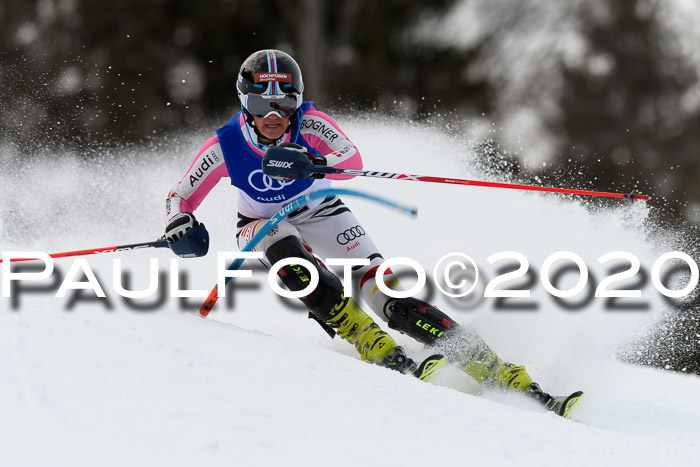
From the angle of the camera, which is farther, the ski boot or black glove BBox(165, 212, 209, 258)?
black glove BBox(165, 212, 209, 258)

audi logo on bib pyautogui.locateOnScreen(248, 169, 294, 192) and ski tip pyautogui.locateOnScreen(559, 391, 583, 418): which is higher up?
audi logo on bib pyautogui.locateOnScreen(248, 169, 294, 192)

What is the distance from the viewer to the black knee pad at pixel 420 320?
13.6 feet

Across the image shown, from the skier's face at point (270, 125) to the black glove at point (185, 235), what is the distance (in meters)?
0.52

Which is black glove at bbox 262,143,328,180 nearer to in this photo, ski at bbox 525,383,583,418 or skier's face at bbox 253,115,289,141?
skier's face at bbox 253,115,289,141

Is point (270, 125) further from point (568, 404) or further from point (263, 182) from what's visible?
point (568, 404)

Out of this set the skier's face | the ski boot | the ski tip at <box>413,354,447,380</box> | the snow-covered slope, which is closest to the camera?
the snow-covered slope

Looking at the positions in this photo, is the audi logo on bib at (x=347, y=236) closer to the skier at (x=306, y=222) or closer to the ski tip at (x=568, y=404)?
the skier at (x=306, y=222)

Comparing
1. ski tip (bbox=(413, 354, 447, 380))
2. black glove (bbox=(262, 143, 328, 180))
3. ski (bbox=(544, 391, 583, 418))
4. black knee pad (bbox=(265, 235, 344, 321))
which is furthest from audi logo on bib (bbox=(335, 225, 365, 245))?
ski (bbox=(544, 391, 583, 418))

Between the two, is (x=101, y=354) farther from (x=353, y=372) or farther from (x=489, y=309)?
(x=489, y=309)

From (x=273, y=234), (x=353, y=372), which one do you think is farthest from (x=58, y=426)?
(x=273, y=234)

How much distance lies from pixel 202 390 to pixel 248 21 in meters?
17.2

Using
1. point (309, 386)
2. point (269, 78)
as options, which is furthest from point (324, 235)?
point (309, 386)

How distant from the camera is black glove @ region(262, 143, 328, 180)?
3895 millimetres

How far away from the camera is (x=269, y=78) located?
13.8 ft
